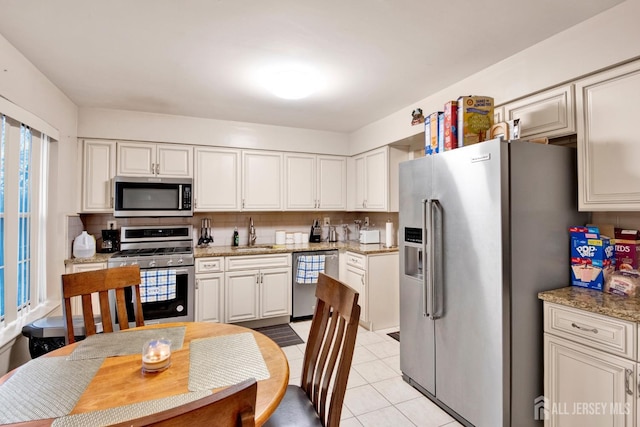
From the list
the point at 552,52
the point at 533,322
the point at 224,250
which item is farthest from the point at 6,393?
the point at 552,52

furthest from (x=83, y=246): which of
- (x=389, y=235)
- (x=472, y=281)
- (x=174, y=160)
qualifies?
(x=472, y=281)

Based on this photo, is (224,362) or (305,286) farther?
(305,286)

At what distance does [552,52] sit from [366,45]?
44.5 inches

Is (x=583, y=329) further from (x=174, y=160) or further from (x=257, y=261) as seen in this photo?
(x=174, y=160)

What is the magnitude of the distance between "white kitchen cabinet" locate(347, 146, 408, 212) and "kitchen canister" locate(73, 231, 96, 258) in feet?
9.60

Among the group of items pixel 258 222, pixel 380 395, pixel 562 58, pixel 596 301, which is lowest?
pixel 380 395

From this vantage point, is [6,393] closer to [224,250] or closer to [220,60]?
[220,60]

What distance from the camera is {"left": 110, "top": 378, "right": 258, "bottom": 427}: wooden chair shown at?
53 centimetres

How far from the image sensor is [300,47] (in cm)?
208

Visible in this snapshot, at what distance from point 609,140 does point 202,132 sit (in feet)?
11.5

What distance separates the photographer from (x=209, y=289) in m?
3.36

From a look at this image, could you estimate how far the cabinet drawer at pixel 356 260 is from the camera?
3.48 meters

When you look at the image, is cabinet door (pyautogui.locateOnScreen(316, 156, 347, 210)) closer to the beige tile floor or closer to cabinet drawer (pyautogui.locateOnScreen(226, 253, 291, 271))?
cabinet drawer (pyautogui.locateOnScreen(226, 253, 291, 271))

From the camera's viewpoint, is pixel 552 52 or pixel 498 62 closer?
pixel 552 52
